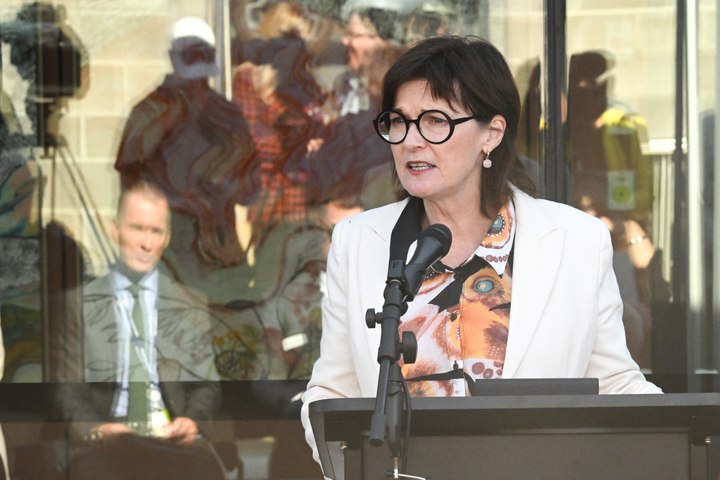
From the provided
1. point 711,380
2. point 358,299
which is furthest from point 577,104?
point 358,299

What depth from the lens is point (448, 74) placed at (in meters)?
3.27

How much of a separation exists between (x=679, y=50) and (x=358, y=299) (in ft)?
11.0

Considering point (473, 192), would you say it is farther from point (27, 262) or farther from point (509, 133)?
point (27, 262)

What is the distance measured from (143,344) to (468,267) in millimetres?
3254

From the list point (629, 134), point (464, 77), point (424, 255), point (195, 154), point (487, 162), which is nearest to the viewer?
point (424, 255)

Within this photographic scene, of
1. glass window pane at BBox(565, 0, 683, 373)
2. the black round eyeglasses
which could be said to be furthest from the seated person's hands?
the black round eyeglasses

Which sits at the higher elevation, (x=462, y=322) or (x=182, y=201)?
(x=182, y=201)

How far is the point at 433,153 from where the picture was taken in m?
3.22

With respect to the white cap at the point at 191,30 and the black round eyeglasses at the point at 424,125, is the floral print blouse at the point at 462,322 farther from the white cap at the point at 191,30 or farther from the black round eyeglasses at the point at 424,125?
the white cap at the point at 191,30

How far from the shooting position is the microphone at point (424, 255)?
240 cm

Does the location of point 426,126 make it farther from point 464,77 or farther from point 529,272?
point 529,272

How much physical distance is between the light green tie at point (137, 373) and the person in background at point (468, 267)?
2.98m

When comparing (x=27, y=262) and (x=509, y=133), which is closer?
(x=509, y=133)

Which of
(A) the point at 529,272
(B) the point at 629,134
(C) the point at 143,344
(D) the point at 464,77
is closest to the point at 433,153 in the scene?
(D) the point at 464,77
